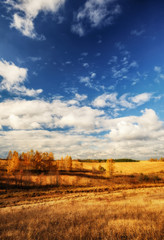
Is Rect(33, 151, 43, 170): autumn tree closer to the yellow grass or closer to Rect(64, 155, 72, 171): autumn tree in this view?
Rect(64, 155, 72, 171): autumn tree

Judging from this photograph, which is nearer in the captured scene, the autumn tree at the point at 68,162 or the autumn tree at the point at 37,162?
the autumn tree at the point at 37,162

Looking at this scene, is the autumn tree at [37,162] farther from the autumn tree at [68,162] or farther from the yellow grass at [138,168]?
the yellow grass at [138,168]

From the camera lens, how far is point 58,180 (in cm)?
5438

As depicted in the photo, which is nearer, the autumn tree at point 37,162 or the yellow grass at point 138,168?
the autumn tree at point 37,162

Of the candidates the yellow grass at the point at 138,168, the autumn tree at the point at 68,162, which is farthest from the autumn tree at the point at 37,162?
the yellow grass at the point at 138,168

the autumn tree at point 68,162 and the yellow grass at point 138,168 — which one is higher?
the autumn tree at point 68,162

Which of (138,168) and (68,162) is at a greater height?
(68,162)

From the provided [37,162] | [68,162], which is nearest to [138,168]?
[68,162]

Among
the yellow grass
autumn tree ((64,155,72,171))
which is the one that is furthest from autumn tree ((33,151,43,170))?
the yellow grass

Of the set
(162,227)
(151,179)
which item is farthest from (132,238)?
(151,179)

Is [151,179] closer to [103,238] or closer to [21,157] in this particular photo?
[103,238]

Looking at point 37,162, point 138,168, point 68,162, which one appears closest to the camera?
point 37,162

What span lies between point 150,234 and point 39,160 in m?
75.7

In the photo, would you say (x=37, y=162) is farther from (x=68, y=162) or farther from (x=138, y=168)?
(x=138, y=168)
